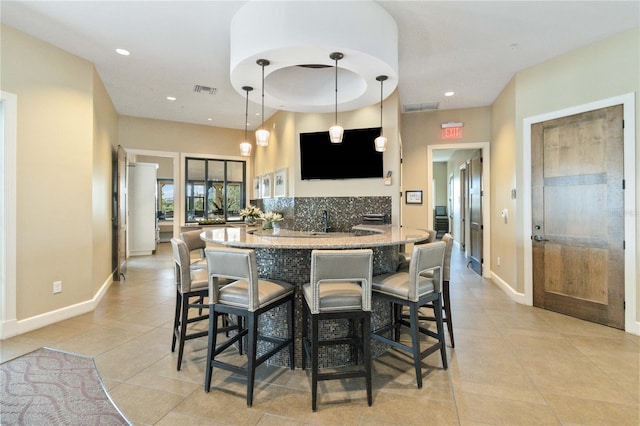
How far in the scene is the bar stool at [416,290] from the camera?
2.20m

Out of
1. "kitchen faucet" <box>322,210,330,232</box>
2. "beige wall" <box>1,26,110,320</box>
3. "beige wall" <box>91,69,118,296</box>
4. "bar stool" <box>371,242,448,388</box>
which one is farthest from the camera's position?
"kitchen faucet" <box>322,210,330,232</box>

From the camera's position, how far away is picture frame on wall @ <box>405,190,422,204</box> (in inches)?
235

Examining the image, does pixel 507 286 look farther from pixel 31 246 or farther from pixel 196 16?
pixel 31 246

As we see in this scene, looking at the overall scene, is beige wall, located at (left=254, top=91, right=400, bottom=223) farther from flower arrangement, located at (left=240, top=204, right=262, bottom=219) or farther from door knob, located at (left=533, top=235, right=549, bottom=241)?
door knob, located at (left=533, top=235, right=549, bottom=241)

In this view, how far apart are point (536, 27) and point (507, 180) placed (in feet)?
7.07

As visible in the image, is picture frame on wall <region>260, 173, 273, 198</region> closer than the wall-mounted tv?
No

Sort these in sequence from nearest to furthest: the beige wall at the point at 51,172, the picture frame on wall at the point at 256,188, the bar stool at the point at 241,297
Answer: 1. the bar stool at the point at 241,297
2. the beige wall at the point at 51,172
3. the picture frame on wall at the point at 256,188

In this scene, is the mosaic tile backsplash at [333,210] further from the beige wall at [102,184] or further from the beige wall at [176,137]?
the beige wall at [176,137]

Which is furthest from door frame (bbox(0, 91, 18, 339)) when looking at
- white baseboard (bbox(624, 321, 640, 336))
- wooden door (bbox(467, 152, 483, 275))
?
wooden door (bbox(467, 152, 483, 275))

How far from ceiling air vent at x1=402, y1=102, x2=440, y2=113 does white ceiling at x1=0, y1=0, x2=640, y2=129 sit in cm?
60

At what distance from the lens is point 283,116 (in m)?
5.77

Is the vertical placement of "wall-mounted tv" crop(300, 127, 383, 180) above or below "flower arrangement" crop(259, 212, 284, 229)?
above

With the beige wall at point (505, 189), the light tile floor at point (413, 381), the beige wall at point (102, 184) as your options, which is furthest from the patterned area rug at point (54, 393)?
the beige wall at point (505, 189)

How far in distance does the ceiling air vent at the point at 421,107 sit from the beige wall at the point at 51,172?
15.7 ft
